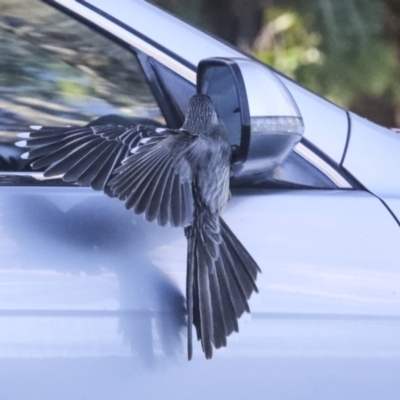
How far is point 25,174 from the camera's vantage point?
1.68 meters

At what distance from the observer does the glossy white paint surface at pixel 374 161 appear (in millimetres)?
1776

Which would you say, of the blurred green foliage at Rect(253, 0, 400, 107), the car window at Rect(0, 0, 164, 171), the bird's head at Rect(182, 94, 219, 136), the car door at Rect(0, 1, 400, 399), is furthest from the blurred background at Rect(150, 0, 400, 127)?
the bird's head at Rect(182, 94, 219, 136)

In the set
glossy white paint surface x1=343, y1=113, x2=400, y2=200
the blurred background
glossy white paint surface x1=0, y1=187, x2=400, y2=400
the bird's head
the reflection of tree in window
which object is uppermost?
the bird's head

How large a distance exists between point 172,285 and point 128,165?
0.24 metres

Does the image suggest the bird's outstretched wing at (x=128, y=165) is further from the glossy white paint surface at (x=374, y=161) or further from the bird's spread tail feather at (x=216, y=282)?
the glossy white paint surface at (x=374, y=161)

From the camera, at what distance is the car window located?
5.88ft

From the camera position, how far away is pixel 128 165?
1526 mm

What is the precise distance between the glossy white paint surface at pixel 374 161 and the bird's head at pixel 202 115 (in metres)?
0.35

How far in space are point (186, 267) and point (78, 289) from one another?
20 centimetres

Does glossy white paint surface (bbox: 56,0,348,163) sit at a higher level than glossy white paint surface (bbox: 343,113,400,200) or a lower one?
higher

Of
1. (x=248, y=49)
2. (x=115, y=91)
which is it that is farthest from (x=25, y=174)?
(x=248, y=49)

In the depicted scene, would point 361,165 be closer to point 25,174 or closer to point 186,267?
point 186,267

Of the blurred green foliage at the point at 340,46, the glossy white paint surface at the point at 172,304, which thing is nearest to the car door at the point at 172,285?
the glossy white paint surface at the point at 172,304

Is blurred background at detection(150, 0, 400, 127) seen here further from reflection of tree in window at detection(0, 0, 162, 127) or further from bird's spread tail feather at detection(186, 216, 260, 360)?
bird's spread tail feather at detection(186, 216, 260, 360)
